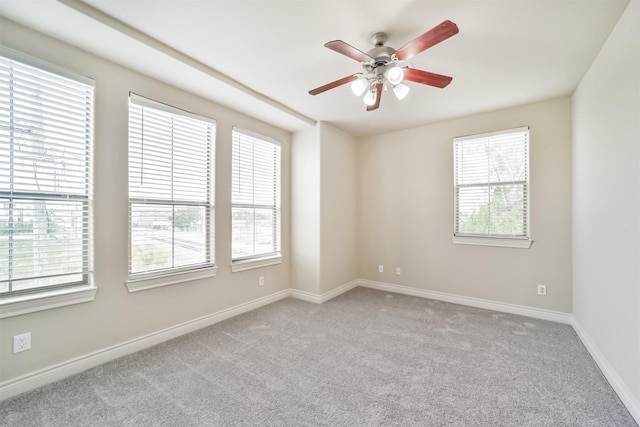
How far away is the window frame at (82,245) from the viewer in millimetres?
1848

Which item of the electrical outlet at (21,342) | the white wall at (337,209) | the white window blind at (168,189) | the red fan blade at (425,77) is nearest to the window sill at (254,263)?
the white window blind at (168,189)

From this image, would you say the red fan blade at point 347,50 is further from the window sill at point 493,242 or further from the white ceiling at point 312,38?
the window sill at point 493,242

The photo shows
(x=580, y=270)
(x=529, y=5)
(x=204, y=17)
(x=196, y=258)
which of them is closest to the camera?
(x=529, y=5)

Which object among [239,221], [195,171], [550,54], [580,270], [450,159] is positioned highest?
[550,54]

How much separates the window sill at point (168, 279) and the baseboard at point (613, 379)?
350 centimetres

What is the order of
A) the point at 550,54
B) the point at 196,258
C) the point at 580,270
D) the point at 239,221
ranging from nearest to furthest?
the point at 550,54 → the point at 580,270 → the point at 196,258 → the point at 239,221

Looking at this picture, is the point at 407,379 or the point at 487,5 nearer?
the point at 487,5

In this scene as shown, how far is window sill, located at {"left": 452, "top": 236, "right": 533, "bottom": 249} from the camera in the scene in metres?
3.30

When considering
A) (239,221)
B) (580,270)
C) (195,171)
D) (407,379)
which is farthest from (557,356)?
(195,171)

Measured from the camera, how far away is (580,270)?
9.14ft

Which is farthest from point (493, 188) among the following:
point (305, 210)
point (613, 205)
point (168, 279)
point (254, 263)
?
point (168, 279)

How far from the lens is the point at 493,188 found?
3.52 meters

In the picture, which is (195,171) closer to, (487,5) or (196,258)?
(196,258)

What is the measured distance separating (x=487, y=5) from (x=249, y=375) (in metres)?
3.12
